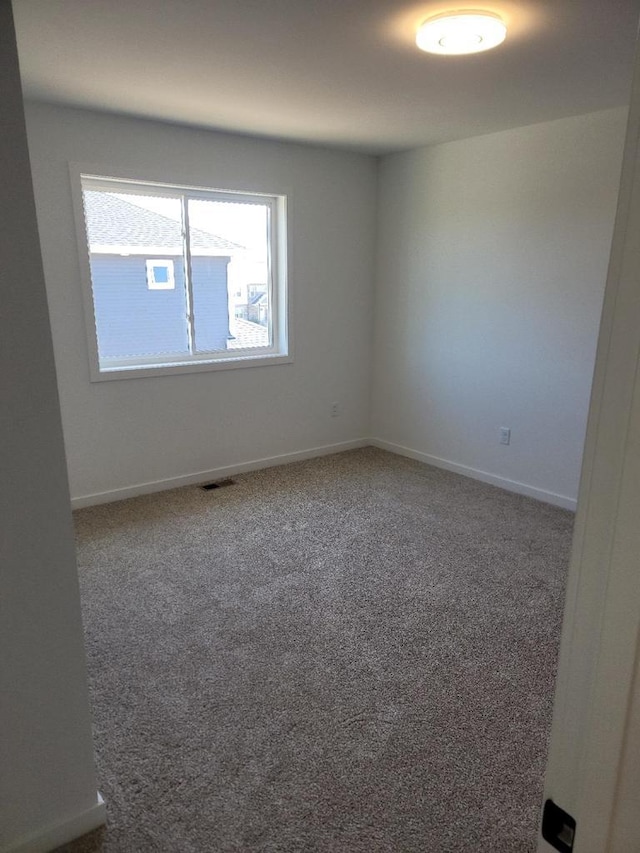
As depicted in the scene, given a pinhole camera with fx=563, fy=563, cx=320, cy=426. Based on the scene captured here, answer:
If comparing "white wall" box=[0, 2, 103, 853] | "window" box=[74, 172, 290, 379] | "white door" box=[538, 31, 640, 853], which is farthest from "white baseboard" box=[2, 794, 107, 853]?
"window" box=[74, 172, 290, 379]

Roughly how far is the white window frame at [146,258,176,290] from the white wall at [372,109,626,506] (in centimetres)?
189

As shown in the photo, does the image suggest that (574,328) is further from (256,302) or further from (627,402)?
(627,402)

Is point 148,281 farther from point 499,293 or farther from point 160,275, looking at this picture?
point 499,293

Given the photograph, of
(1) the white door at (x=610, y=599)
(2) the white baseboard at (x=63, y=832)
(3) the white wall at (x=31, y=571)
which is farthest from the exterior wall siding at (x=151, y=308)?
(1) the white door at (x=610, y=599)

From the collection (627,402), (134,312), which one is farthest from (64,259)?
(627,402)

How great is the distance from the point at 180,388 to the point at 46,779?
2914 millimetres

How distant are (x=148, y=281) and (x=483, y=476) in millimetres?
2906

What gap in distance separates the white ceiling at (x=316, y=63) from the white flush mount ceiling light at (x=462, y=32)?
0.16 ft

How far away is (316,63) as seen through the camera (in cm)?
252

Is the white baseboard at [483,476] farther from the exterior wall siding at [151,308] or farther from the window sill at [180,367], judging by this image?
the exterior wall siding at [151,308]

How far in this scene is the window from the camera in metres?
3.75

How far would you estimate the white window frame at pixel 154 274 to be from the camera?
394 centimetres

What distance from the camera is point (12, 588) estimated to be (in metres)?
1.42

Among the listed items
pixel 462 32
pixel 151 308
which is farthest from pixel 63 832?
pixel 151 308
